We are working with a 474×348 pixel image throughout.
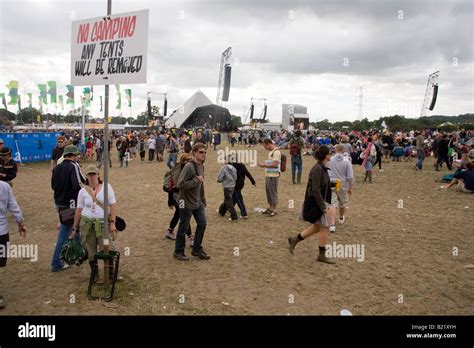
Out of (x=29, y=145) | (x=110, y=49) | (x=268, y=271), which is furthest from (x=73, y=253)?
(x=29, y=145)

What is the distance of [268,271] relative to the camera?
18.5 feet

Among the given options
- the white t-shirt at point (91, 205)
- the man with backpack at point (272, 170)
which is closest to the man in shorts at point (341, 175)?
the man with backpack at point (272, 170)

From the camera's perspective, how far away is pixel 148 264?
585 centimetres

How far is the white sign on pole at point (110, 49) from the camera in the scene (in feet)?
13.8

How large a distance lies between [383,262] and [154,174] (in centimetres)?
1299

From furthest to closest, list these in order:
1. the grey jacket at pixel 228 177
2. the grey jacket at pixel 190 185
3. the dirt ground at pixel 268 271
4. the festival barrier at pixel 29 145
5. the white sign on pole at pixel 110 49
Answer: the festival barrier at pixel 29 145 → the grey jacket at pixel 228 177 → the grey jacket at pixel 190 185 → the dirt ground at pixel 268 271 → the white sign on pole at pixel 110 49

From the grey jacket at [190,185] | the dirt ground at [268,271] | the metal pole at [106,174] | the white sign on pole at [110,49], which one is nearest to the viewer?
the white sign on pole at [110,49]

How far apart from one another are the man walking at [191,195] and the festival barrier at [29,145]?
17.2 m

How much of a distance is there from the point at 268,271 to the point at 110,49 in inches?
148

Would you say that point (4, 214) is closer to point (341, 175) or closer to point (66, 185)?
point (66, 185)

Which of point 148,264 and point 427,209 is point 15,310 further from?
point 427,209

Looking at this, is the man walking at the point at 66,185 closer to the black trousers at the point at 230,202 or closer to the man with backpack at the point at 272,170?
the black trousers at the point at 230,202
